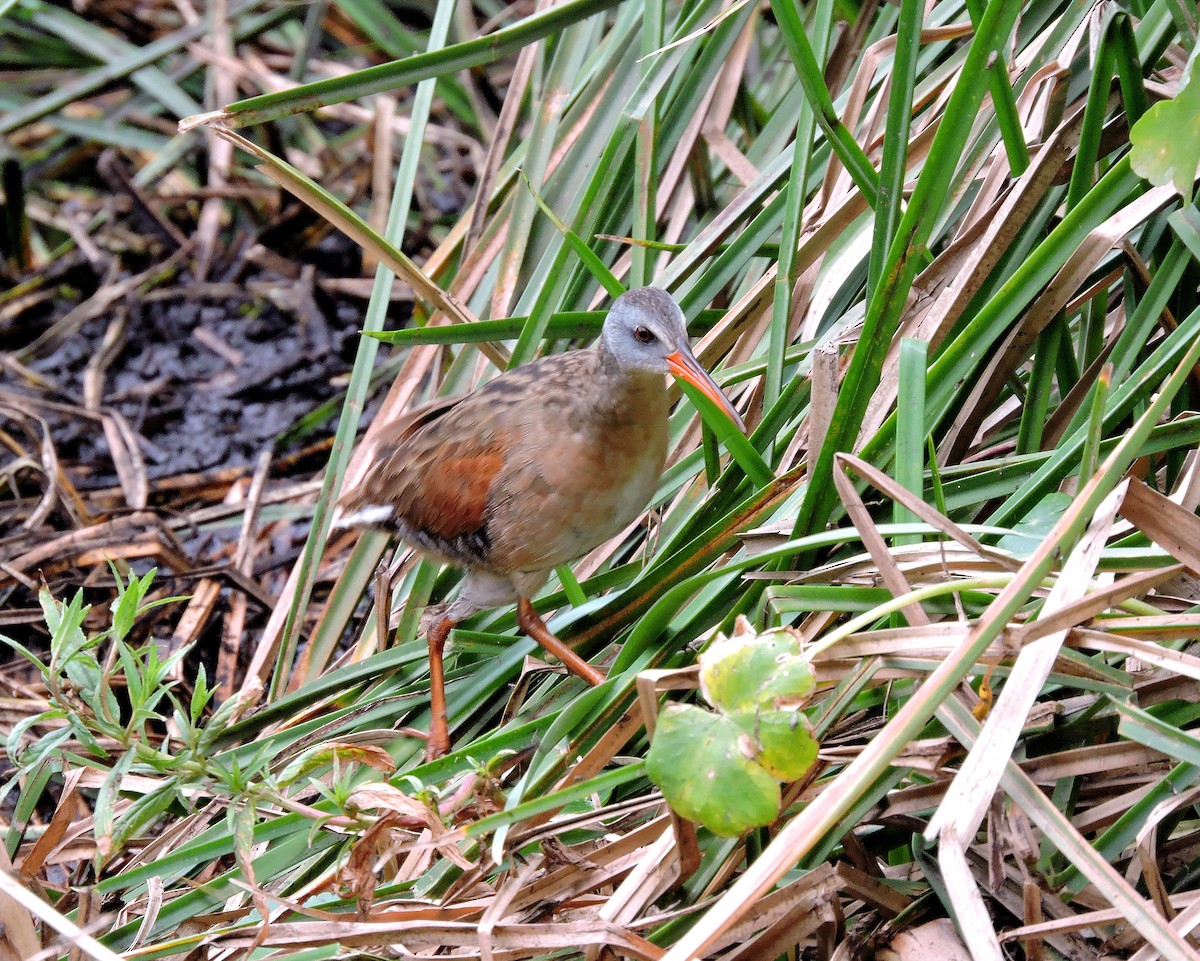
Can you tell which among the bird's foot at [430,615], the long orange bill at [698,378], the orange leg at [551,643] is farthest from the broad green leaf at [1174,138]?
the bird's foot at [430,615]

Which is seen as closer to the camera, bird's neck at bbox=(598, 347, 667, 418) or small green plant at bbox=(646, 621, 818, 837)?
small green plant at bbox=(646, 621, 818, 837)

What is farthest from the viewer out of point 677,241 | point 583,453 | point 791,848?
point 677,241

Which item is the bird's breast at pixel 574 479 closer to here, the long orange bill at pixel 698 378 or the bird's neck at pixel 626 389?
the bird's neck at pixel 626 389

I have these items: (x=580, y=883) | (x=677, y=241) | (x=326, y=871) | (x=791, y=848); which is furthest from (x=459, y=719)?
(x=677, y=241)

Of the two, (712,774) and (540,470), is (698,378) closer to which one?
(540,470)

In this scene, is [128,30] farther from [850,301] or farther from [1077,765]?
[1077,765]

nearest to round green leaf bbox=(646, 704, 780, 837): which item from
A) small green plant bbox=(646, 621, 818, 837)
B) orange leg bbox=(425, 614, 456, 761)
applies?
small green plant bbox=(646, 621, 818, 837)

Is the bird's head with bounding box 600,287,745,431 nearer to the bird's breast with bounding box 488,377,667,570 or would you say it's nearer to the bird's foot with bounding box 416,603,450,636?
the bird's breast with bounding box 488,377,667,570

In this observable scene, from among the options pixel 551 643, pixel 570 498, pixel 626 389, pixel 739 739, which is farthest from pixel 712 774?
pixel 626 389
